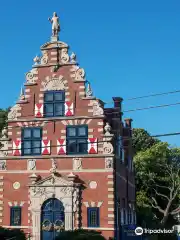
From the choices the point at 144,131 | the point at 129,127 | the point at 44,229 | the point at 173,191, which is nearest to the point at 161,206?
the point at 173,191

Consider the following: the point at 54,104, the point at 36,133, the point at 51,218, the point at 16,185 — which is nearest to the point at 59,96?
the point at 54,104

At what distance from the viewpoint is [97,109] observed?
96.2ft

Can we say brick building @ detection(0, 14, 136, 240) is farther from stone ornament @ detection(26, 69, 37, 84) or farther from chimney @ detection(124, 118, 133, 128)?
chimney @ detection(124, 118, 133, 128)

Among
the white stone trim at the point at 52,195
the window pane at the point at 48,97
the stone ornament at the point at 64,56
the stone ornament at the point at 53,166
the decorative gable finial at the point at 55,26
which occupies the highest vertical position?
the decorative gable finial at the point at 55,26

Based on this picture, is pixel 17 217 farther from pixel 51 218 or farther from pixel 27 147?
pixel 27 147

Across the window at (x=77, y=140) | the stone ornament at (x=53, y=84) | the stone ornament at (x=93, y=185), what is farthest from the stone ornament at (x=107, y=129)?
the stone ornament at (x=53, y=84)

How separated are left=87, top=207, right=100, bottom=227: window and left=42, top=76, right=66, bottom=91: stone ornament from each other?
27.6ft

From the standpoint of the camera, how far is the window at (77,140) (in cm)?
2903

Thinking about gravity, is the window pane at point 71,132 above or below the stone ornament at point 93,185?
Result: above

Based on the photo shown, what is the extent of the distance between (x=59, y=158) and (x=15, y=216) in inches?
189

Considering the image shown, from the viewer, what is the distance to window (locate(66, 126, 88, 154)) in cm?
2903

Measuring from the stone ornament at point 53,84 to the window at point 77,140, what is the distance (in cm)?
301

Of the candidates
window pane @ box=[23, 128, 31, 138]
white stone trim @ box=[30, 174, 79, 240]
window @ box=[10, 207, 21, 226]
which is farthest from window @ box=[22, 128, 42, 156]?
window @ box=[10, 207, 21, 226]

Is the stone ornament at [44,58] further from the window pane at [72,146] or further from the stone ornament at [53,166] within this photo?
the stone ornament at [53,166]
